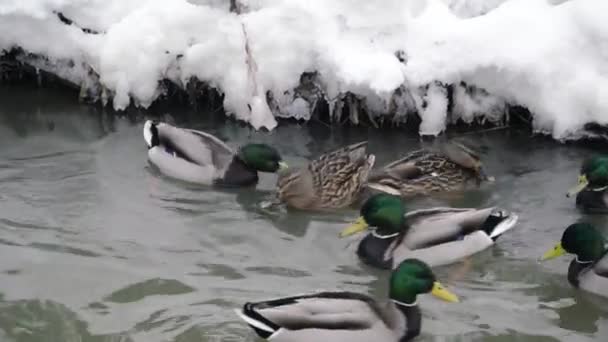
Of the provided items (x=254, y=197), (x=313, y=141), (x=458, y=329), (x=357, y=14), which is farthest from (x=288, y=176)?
(x=458, y=329)

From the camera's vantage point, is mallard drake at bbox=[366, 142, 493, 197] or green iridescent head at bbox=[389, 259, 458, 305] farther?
mallard drake at bbox=[366, 142, 493, 197]

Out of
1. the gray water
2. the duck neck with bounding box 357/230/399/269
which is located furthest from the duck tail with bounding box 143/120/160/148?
the duck neck with bounding box 357/230/399/269

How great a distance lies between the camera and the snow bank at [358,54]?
8.05 m

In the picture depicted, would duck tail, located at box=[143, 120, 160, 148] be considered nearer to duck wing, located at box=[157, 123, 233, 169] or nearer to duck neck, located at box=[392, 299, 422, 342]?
duck wing, located at box=[157, 123, 233, 169]

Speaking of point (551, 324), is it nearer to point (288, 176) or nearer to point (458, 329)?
point (458, 329)

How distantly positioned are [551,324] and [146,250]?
8.28 feet

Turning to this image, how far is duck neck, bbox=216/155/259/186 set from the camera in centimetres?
776

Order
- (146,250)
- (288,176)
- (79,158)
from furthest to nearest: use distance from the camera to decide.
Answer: (79,158)
(288,176)
(146,250)

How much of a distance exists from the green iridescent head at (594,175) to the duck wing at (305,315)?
2.57m

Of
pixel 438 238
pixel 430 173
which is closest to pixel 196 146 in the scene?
pixel 430 173

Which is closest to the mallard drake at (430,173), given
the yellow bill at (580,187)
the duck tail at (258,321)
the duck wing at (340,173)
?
the duck wing at (340,173)

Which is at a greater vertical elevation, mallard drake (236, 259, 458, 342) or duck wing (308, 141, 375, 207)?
duck wing (308, 141, 375, 207)

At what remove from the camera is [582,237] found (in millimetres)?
6223

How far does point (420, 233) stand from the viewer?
254 inches
